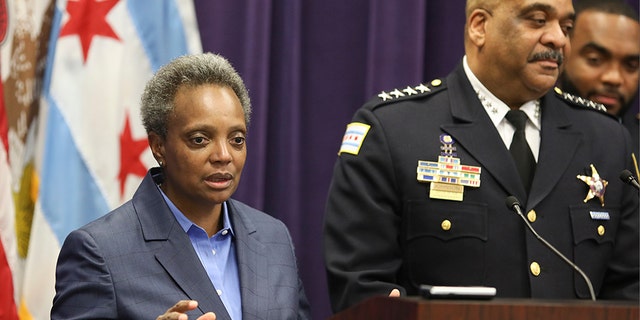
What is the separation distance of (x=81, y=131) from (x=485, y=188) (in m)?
1.31

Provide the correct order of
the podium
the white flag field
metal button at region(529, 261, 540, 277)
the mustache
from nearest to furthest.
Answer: the podium < metal button at region(529, 261, 540, 277) < the mustache < the white flag field

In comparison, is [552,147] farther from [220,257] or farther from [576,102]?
[220,257]

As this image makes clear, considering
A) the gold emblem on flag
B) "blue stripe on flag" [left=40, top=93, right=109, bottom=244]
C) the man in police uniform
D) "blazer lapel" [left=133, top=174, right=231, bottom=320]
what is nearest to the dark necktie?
the man in police uniform

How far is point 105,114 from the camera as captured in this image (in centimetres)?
326

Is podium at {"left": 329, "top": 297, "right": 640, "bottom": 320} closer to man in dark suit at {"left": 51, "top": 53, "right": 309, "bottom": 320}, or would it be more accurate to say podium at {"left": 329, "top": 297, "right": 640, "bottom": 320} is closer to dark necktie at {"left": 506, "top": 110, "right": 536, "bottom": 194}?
man in dark suit at {"left": 51, "top": 53, "right": 309, "bottom": 320}

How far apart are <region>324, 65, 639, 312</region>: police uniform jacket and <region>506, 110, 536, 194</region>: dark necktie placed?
31mm

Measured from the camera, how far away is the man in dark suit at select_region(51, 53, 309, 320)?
2098mm

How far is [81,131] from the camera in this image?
10.6 ft

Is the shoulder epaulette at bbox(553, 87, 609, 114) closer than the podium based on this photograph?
No

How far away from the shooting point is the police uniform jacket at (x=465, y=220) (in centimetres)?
266

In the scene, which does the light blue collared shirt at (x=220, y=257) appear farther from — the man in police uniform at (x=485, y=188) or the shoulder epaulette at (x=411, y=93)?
the shoulder epaulette at (x=411, y=93)

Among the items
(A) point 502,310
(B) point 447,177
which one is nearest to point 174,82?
(B) point 447,177

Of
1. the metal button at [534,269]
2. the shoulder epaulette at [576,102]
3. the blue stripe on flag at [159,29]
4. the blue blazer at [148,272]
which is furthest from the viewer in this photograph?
the blue stripe on flag at [159,29]

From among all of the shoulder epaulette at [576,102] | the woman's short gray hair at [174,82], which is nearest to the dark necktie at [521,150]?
the shoulder epaulette at [576,102]
